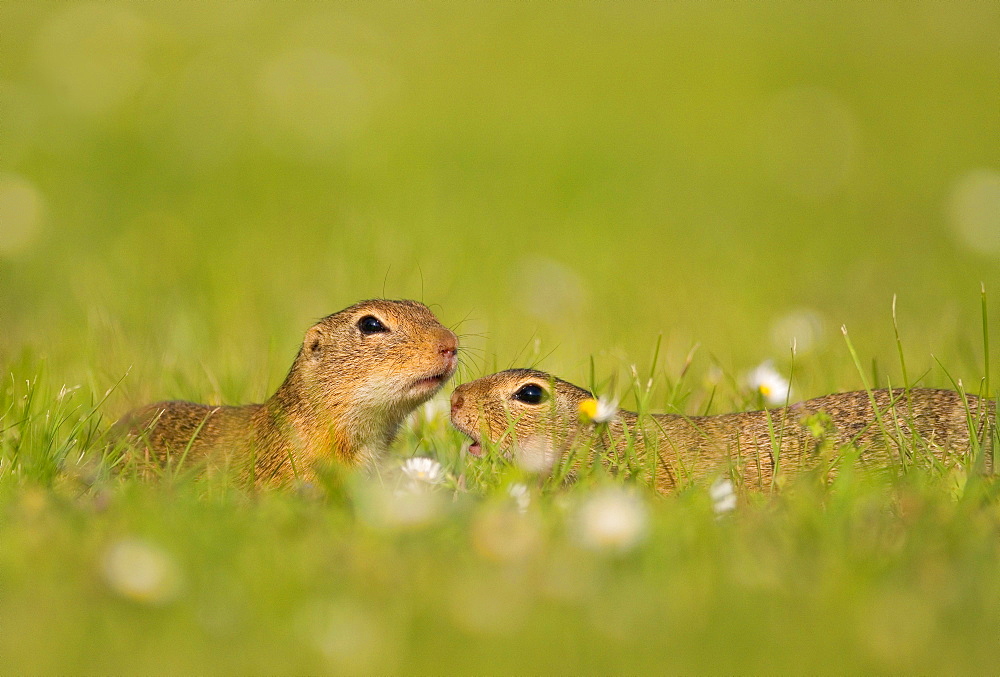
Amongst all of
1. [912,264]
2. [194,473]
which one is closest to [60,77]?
[912,264]

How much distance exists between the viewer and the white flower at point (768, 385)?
4.83 meters

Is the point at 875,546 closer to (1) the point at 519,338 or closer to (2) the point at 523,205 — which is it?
(1) the point at 519,338

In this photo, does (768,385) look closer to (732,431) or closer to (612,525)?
(732,431)

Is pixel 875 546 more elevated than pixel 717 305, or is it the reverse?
pixel 875 546

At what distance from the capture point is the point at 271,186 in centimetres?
959

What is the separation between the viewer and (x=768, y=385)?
485 centimetres

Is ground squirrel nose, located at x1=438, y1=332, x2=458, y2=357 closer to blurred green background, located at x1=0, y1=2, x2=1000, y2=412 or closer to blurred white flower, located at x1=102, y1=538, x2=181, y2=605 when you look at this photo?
blurred green background, located at x1=0, y1=2, x2=1000, y2=412

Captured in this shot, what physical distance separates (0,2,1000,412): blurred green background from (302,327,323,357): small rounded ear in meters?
0.40

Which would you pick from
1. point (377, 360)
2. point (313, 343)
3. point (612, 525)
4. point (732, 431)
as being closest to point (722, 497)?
point (612, 525)

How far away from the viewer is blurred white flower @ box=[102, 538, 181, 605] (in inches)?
109

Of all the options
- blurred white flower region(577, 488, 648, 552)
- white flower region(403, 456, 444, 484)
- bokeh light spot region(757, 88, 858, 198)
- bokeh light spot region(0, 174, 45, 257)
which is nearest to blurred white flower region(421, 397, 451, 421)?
white flower region(403, 456, 444, 484)

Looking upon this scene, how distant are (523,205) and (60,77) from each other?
567 cm

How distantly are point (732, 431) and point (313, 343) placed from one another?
1.81m

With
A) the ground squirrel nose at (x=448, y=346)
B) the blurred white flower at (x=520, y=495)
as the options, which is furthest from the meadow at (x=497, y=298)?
the ground squirrel nose at (x=448, y=346)
